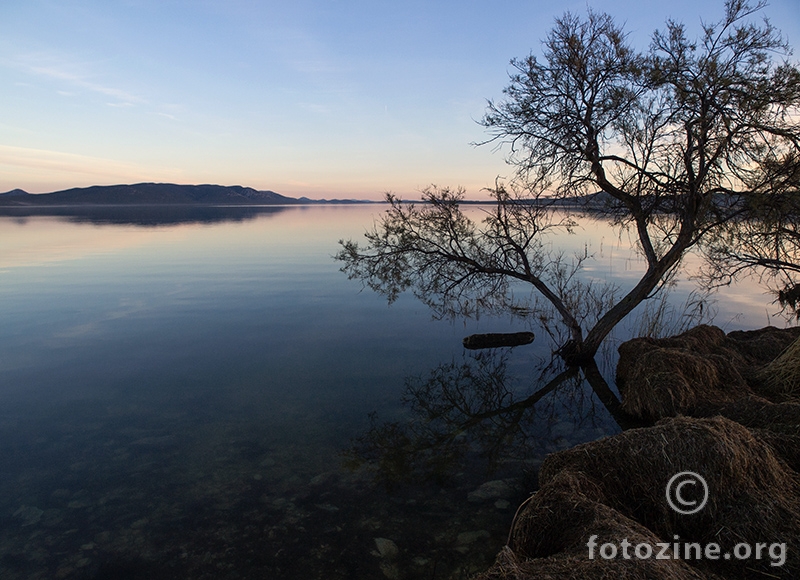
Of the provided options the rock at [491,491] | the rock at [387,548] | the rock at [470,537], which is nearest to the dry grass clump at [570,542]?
the rock at [470,537]

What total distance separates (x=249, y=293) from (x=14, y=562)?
16029 millimetres

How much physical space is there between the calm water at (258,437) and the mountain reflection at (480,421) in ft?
0.19

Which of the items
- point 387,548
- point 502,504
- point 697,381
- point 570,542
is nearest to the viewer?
point 570,542

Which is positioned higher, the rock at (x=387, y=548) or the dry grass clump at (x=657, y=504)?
the dry grass clump at (x=657, y=504)

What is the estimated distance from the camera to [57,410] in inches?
372

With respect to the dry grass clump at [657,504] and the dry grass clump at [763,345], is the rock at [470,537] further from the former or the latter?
the dry grass clump at [763,345]

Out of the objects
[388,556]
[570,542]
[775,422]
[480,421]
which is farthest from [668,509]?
[480,421]

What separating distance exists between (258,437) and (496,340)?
856cm

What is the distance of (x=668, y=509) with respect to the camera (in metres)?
4.43

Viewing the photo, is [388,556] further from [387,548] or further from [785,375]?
[785,375]

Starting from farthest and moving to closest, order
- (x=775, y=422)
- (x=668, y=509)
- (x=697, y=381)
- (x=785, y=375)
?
1. (x=697, y=381)
2. (x=785, y=375)
3. (x=775, y=422)
4. (x=668, y=509)

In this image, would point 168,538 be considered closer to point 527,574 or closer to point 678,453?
point 527,574

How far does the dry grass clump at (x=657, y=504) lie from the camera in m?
3.54

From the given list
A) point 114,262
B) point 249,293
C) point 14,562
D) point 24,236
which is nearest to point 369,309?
point 249,293
